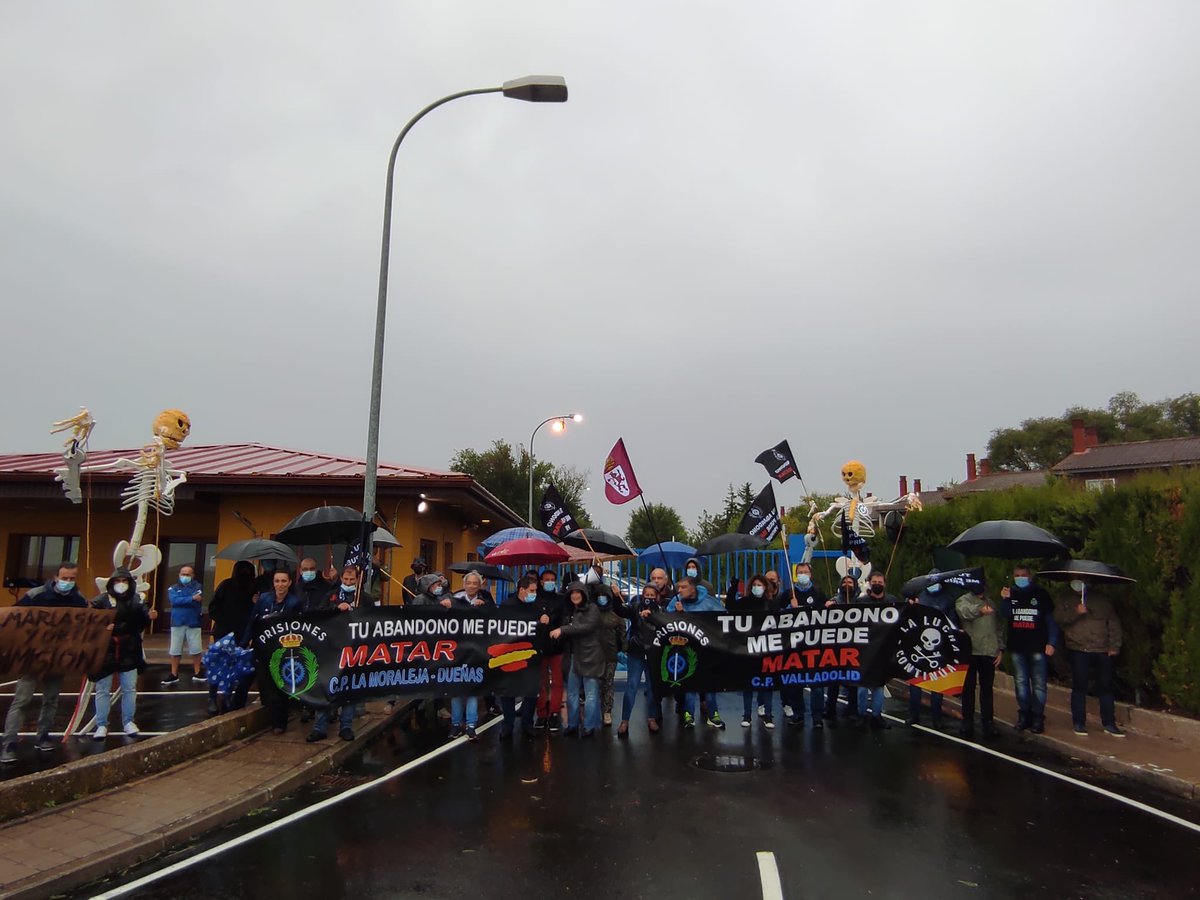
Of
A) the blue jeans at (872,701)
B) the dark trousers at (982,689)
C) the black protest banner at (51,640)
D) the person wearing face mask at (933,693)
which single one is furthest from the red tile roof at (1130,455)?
the black protest banner at (51,640)

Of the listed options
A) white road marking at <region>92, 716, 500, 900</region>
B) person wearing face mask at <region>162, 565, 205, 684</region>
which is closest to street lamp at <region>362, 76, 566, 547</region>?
person wearing face mask at <region>162, 565, 205, 684</region>

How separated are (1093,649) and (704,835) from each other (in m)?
5.90

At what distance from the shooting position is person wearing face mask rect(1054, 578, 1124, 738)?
8.87 meters

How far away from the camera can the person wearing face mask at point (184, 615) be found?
10828mm

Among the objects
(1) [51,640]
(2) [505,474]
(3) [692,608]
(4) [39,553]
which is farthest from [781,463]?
(2) [505,474]

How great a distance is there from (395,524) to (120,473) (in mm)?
5879

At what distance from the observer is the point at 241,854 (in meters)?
5.36

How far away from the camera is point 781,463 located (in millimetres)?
13312

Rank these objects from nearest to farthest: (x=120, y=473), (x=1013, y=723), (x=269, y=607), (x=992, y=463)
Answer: (x=269, y=607)
(x=1013, y=723)
(x=120, y=473)
(x=992, y=463)

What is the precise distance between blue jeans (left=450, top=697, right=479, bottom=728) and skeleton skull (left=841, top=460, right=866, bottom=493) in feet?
27.2

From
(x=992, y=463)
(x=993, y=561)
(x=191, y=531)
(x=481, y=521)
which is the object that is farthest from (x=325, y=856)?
(x=992, y=463)

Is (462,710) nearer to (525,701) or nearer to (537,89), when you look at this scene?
(525,701)

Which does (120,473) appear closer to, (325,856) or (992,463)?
(325,856)

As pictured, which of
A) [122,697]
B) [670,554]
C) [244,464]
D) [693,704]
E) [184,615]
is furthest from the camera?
[244,464]
